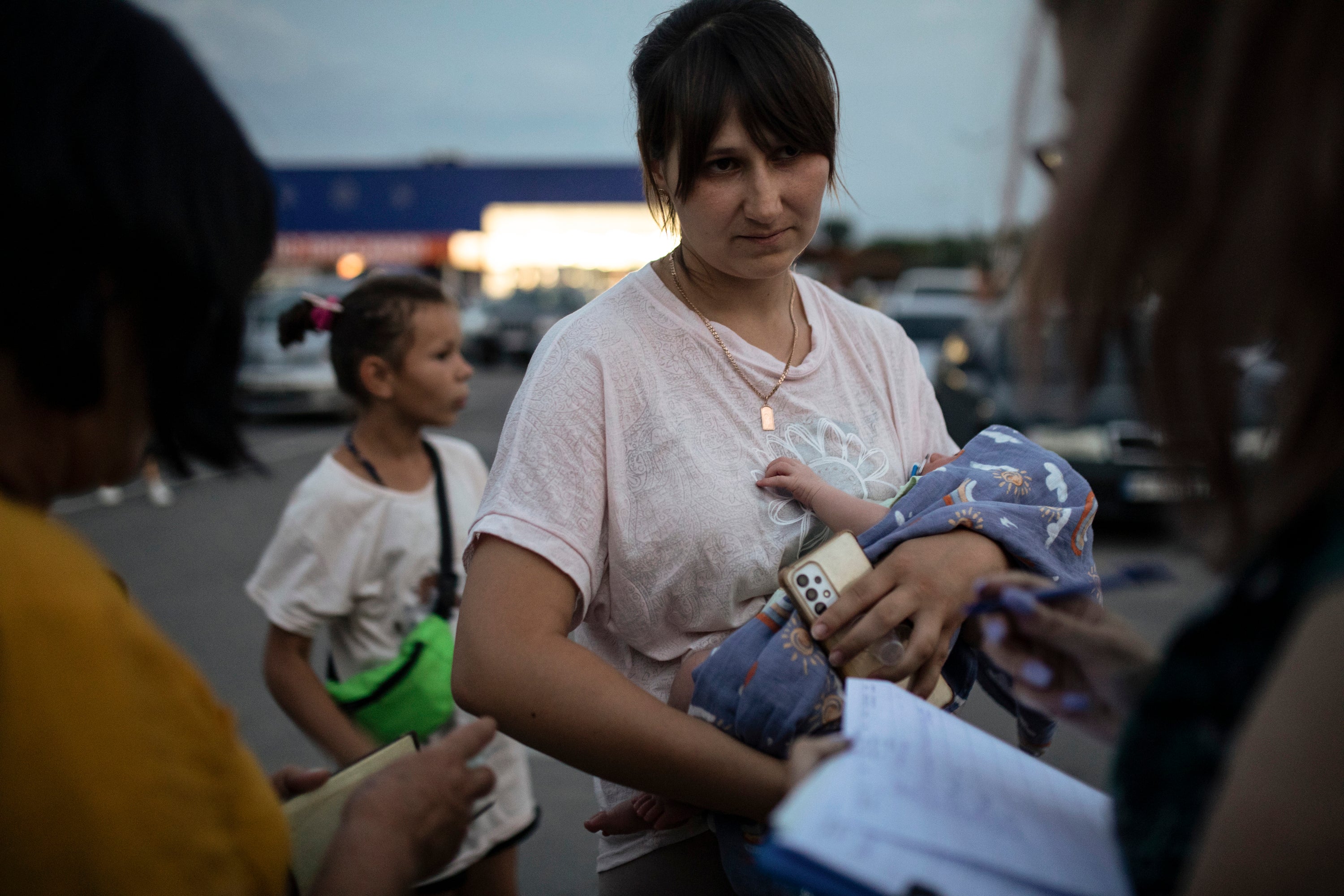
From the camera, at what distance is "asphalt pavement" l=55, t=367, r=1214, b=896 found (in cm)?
388

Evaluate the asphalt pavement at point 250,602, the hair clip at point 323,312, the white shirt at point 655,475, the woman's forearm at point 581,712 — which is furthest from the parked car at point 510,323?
the woman's forearm at point 581,712

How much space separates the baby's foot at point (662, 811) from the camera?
4.83 feet

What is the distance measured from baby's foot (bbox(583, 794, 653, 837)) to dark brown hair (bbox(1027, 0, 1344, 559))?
1012 millimetres

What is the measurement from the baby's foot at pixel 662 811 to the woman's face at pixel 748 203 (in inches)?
34.4

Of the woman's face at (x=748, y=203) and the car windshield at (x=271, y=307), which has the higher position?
the woman's face at (x=748, y=203)

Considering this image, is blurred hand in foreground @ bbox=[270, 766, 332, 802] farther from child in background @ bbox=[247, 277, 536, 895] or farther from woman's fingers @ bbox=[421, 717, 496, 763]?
child in background @ bbox=[247, 277, 536, 895]

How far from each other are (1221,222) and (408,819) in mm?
1119

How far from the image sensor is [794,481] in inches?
58.8

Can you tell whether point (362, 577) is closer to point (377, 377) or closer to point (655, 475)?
point (377, 377)

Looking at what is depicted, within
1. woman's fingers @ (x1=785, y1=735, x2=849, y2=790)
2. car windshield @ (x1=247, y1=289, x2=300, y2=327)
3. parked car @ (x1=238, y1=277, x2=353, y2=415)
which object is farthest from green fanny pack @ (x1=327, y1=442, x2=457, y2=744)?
parked car @ (x1=238, y1=277, x2=353, y2=415)

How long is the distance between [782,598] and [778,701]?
0.15 m

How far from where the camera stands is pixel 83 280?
0.94 m

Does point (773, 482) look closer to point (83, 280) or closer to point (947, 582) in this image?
point (947, 582)

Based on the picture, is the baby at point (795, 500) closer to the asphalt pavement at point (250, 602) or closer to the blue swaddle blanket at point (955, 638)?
the blue swaddle blanket at point (955, 638)
